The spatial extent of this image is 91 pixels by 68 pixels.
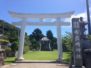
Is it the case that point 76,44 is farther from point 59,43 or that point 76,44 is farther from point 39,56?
point 39,56

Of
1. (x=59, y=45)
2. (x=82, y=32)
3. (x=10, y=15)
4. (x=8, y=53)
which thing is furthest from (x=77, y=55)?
(x=8, y=53)

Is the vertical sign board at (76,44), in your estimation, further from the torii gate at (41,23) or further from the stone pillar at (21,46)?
the stone pillar at (21,46)

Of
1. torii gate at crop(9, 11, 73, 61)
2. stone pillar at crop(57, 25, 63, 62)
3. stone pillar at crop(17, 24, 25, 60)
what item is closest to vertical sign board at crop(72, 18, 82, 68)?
stone pillar at crop(57, 25, 63, 62)

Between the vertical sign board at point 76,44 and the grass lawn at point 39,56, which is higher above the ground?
the vertical sign board at point 76,44

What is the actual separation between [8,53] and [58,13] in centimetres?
1001

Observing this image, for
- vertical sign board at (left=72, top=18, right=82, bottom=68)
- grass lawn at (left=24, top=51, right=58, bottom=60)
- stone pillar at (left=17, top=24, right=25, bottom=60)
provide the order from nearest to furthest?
1. vertical sign board at (left=72, top=18, right=82, bottom=68)
2. stone pillar at (left=17, top=24, right=25, bottom=60)
3. grass lawn at (left=24, top=51, right=58, bottom=60)

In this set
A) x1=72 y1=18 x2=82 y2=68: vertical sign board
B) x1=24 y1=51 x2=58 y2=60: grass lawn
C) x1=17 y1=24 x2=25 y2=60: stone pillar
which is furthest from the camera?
x1=24 y1=51 x2=58 y2=60: grass lawn

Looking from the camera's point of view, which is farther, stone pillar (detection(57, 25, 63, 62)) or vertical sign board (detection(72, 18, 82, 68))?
stone pillar (detection(57, 25, 63, 62))

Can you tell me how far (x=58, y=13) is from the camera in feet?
75.3

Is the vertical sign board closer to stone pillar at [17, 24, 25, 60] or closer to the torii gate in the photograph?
the torii gate

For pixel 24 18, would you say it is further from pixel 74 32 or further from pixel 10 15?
pixel 74 32

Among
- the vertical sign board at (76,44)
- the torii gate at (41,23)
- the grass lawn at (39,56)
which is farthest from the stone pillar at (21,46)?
the vertical sign board at (76,44)

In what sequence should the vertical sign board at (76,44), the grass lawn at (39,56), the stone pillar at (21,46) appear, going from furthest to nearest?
the grass lawn at (39,56), the stone pillar at (21,46), the vertical sign board at (76,44)

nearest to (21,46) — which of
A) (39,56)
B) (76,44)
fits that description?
(39,56)
